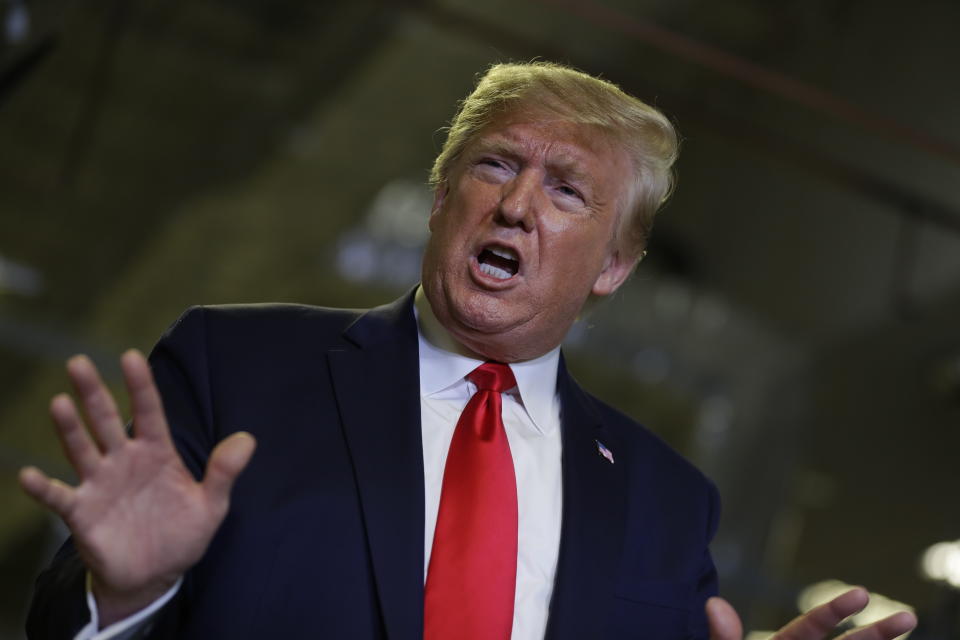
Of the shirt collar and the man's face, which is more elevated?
the man's face

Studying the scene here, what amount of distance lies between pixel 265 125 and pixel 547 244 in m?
4.80

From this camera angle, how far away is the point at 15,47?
119 inches

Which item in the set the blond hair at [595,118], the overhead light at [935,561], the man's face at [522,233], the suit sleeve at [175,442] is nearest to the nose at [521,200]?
the man's face at [522,233]

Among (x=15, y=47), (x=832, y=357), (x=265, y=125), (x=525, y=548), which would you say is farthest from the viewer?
(x=832, y=357)

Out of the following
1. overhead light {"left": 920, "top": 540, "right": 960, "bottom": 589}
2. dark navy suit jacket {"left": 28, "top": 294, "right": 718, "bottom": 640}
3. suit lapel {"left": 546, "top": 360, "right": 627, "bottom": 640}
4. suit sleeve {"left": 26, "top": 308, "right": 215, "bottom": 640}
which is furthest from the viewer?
overhead light {"left": 920, "top": 540, "right": 960, "bottom": 589}

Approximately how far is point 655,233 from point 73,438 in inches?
370

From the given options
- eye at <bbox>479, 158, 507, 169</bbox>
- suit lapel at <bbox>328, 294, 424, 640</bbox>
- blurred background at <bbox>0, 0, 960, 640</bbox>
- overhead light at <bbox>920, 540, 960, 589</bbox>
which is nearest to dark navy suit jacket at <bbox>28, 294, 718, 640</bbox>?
suit lapel at <bbox>328, 294, 424, 640</bbox>

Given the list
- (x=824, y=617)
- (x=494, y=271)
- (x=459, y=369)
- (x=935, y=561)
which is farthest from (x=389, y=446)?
(x=935, y=561)

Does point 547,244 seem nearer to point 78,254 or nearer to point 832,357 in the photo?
point 78,254

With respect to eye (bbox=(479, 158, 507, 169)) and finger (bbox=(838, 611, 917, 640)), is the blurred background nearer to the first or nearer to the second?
eye (bbox=(479, 158, 507, 169))

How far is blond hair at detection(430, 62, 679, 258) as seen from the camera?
182 cm

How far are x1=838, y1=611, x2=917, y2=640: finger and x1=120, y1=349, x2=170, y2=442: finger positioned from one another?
2.62ft

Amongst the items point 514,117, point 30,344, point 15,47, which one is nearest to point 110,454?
point 514,117

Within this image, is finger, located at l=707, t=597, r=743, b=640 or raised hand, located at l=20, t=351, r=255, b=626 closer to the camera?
raised hand, located at l=20, t=351, r=255, b=626
